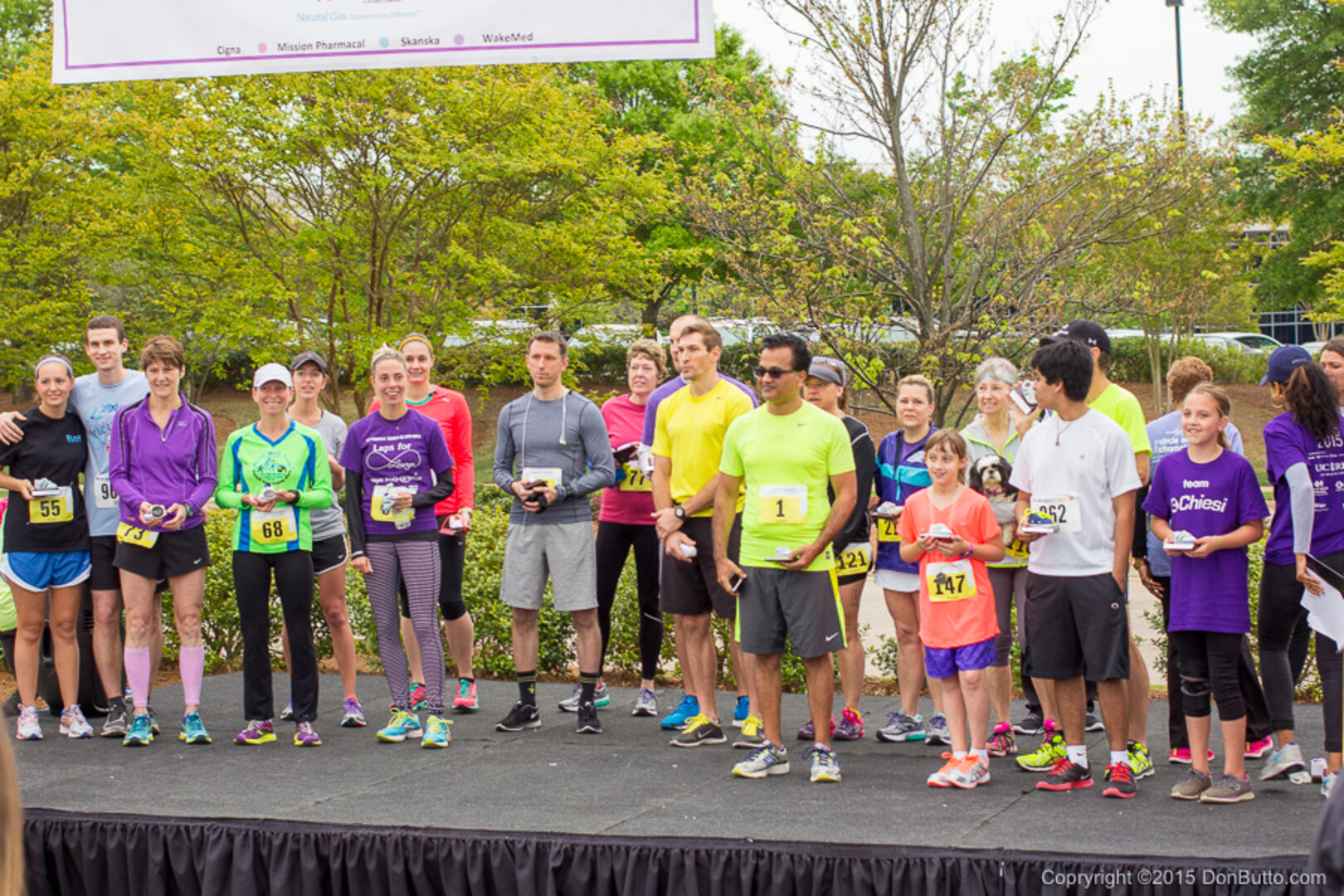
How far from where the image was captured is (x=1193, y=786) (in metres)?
4.45

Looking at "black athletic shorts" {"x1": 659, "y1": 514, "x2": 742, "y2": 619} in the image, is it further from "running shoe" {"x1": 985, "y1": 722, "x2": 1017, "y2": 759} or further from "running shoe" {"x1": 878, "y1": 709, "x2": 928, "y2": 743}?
"running shoe" {"x1": 985, "y1": 722, "x2": 1017, "y2": 759}

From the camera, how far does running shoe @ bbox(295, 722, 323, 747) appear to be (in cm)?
556

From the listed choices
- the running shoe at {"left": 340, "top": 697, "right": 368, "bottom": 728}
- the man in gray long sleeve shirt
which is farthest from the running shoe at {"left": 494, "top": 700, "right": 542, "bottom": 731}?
the running shoe at {"left": 340, "top": 697, "right": 368, "bottom": 728}

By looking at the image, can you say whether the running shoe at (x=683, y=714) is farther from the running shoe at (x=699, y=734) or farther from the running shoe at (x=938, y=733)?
the running shoe at (x=938, y=733)

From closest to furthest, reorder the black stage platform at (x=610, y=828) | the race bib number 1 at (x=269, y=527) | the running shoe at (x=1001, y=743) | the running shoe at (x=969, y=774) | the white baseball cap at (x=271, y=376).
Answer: the black stage platform at (x=610, y=828), the running shoe at (x=969, y=774), the running shoe at (x=1001, y=743), the race bib number 1 at (x=269, y=527), the white baseball cap at (x=271, y=376)

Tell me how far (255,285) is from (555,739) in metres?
9.70

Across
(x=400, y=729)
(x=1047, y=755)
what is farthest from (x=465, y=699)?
(x=1047, y=755)

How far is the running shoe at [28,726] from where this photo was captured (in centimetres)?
574

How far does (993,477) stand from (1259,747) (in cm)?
159

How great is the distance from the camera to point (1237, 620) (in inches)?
172

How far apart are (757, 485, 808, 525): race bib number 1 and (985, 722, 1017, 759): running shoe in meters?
1.42

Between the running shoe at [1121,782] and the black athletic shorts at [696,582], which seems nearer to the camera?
the running shoe at [1121,782]

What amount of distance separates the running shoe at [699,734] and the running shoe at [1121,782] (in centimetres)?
175

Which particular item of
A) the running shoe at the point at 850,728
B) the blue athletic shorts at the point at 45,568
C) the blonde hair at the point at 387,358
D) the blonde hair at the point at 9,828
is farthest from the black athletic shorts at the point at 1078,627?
the blue athletic shorts at the point at 45,568
